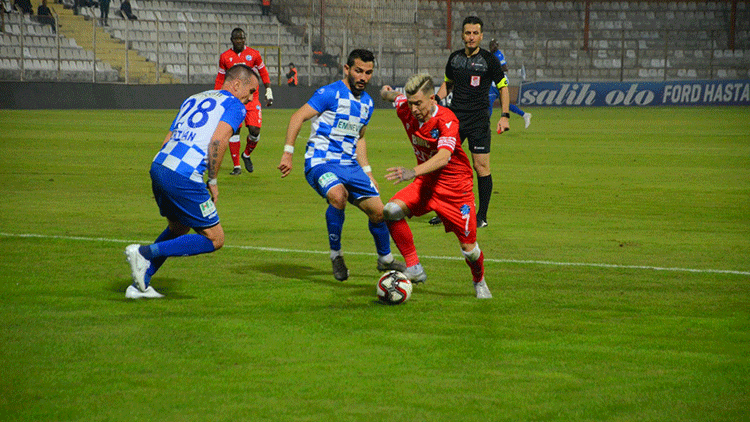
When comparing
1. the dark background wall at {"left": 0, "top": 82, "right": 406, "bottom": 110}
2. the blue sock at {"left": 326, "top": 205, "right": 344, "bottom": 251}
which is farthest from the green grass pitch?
the dark background wall at {"left": 0, "top": 82, "right": 406, "bottom": 110}

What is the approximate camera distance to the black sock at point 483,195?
32.2ft

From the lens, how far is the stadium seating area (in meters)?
35.0

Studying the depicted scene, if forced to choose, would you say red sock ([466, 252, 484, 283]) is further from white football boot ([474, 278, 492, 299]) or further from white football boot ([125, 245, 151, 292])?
white football boot ([125, 245, 151, 292])

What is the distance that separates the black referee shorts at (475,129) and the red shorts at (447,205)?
3.43 meters

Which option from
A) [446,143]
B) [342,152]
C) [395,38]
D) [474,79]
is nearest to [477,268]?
[446,143]

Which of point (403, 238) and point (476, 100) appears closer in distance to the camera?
point (403, 238)

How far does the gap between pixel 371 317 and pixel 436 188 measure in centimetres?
122

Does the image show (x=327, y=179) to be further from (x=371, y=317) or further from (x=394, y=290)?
(x=371, y=317)

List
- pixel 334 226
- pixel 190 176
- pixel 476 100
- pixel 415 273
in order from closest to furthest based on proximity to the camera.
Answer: pixel 190 176 → pixel 415 273 → pixel 334 226 → pixel 476 100

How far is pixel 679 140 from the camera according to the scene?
71.5 feet

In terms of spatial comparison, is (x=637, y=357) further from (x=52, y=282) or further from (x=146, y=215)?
(x=146, y=215)

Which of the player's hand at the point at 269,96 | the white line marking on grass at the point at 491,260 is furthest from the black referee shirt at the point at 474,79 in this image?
the player's hand at the point at 269,96

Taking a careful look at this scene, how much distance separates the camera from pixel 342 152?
729 cm

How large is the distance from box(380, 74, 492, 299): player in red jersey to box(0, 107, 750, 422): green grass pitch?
304 millimetres
